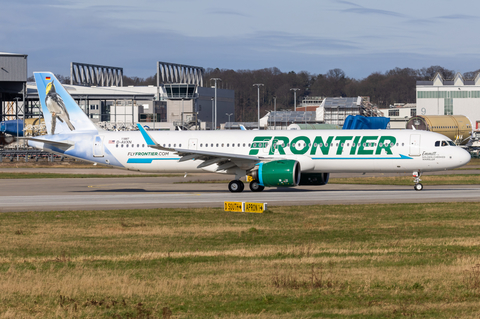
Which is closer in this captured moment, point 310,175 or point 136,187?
point 310,175

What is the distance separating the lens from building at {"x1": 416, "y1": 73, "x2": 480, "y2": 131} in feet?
464

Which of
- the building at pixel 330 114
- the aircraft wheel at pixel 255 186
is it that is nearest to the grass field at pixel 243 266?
the aircraft wheel at pixel 255 186

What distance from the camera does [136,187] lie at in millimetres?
42188

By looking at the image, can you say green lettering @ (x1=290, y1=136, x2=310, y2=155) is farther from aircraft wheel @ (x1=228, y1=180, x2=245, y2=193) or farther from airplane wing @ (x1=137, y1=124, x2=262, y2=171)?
aircraft wheel @ (x1=228, y1=180, x2=245, y2=193)

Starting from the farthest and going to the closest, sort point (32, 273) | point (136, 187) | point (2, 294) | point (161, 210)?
point (136, 187), point (161, 210), point (32, 273), point (2, 294)

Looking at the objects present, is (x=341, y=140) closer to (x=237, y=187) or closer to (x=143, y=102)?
(x=237, y=187)

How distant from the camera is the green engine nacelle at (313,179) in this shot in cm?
3756

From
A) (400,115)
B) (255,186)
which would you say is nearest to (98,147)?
(255,186)

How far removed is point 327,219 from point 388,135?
15388 mm

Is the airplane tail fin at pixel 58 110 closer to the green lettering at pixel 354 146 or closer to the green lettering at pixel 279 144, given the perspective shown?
the green lettering at pixel 279 144

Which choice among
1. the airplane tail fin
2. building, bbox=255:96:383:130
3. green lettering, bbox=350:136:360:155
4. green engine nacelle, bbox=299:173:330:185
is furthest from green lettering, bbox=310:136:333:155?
building, bbox=255:96:383:130

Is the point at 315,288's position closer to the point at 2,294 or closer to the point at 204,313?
the point at 204,313

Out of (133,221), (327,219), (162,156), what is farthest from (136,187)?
(327,219)

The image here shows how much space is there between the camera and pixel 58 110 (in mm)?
40500
